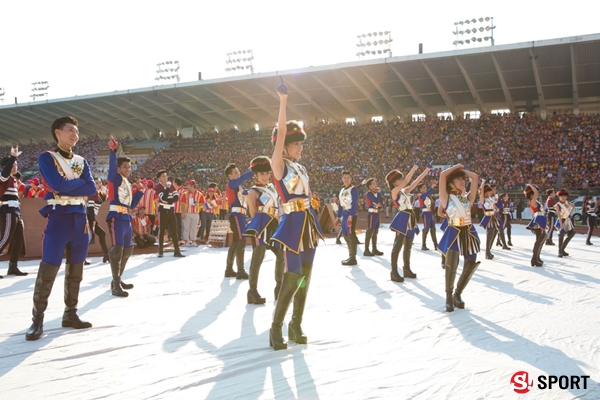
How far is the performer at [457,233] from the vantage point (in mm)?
5609

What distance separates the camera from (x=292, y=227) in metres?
3.98

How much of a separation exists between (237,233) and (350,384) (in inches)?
192

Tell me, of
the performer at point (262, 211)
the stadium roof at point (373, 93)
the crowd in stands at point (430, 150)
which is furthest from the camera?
the stadium roof at point (373, 93)

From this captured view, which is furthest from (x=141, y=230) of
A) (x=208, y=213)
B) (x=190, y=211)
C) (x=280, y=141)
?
(x=280, y=141)

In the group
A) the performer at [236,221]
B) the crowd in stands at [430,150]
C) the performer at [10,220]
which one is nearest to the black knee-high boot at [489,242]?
the performer at [236,221]

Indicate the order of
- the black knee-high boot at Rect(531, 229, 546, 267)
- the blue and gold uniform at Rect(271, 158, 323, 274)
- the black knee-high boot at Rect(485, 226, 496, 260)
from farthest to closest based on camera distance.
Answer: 1. the black knee-high boot at Rect(485, 226, 496, 260)
2. the black knee-high boot at Rect(531, 229, 546, 267)
3. the blue and gold uniform at Rect(271, 158, 323, 274)

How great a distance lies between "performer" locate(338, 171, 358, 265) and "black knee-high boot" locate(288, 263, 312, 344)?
565 centimetres

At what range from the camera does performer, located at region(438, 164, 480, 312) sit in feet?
18.4

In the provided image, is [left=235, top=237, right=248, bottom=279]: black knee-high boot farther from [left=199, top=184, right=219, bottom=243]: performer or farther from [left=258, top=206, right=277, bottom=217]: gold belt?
[left=199, top=184, right=219, bottom=243]: performer

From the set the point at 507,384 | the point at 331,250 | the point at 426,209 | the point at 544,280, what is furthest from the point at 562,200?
the point at 507,384

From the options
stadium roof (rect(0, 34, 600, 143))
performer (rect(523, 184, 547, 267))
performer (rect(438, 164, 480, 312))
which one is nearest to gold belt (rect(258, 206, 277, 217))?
performer (rect(438, 164, 480, 312))

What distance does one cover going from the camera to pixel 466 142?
31141mm

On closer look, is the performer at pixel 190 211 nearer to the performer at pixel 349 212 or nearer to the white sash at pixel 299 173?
the performer at pixel 349 212

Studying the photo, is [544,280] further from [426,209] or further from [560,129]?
[560,129]
